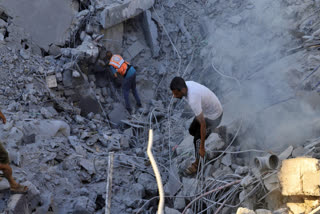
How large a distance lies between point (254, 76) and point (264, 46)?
1056 mm

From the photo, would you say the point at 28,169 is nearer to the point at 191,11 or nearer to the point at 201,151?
the point at 201,151

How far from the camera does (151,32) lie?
921 centimetres

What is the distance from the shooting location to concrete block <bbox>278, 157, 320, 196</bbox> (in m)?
3.07

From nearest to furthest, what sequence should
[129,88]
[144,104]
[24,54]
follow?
1. [24,54]
2. [129,88]
3. [144,104]

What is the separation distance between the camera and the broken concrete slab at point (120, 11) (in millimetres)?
8430

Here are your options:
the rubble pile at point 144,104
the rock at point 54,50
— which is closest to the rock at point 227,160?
the rubble pile at point 144,104

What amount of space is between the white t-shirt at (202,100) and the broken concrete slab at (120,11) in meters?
4.89

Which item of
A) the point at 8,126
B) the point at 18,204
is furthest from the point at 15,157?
the point at 18,204

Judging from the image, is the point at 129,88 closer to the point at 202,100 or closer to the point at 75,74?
the point at 75,74

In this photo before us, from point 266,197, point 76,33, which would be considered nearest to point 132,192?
point 266,197

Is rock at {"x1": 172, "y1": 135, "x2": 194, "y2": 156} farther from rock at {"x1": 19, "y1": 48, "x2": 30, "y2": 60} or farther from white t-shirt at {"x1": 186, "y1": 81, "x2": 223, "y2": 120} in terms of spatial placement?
rock at {"x1": 19, "y1": 48, "x2": 30, "y2": 60}

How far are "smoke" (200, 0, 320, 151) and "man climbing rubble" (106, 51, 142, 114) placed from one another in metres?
1.81

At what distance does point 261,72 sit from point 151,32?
378 centimetres

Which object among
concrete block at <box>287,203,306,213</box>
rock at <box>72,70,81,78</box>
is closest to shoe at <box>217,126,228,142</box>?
concrete block at <box>287,203,306,213</box>
